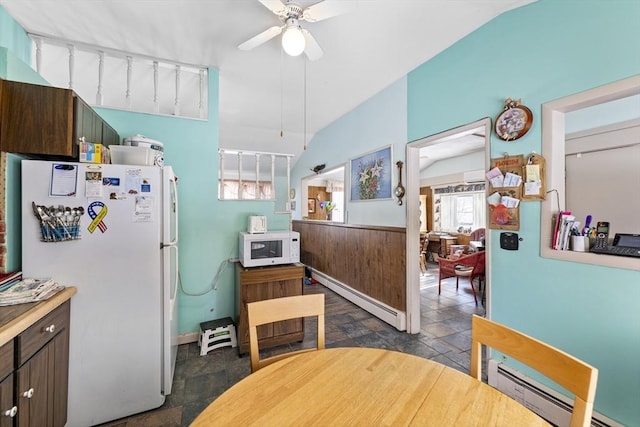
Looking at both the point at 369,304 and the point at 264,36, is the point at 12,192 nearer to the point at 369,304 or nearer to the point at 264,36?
the point at 264,36

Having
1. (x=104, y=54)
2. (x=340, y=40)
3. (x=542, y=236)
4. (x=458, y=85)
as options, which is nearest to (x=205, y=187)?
(x=104, y=54)

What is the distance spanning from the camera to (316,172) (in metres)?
5.16

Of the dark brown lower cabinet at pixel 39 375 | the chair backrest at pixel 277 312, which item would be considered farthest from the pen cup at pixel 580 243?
the dark brown lower cabinet at pixel 39 375

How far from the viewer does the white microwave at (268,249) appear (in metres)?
2.50

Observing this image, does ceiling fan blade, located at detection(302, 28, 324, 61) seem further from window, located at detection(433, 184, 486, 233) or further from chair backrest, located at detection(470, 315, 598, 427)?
window, located at detection(433, 184, 486, 233)

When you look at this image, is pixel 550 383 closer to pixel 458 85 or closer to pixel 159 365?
pixel 458 85

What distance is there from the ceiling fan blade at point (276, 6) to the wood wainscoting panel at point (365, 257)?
230cm

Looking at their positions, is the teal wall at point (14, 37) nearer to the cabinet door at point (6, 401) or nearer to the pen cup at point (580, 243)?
the cabinet door at point (6, 401)

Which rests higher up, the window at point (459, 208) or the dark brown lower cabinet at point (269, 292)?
the window at point (459, 208)

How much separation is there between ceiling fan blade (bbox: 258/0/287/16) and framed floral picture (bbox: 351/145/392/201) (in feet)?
6.17

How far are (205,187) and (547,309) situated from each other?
3105 mm

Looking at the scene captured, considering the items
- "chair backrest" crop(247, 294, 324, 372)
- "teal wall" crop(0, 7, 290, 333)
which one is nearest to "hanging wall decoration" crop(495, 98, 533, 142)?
"chair backrest" crop(247, 294, 324, 372)

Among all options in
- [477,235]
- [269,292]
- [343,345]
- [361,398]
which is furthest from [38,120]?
[477,235]

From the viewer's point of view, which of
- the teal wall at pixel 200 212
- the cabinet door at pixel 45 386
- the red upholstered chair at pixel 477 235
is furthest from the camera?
the red upholstered chair at pixel 477 235
